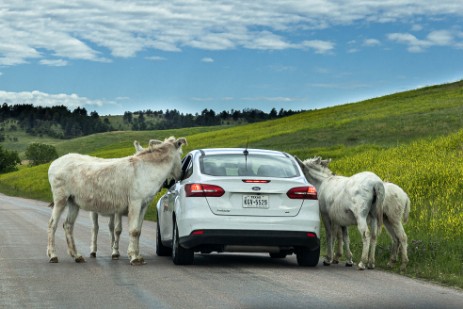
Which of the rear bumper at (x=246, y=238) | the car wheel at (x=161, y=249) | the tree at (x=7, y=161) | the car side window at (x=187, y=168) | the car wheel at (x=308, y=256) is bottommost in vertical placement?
the tree at (x=7, y=161)

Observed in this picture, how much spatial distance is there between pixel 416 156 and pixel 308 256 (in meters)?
21.1

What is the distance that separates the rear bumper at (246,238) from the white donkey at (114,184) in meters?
1.23

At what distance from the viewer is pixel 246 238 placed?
12.8m

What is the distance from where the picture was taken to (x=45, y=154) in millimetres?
161125

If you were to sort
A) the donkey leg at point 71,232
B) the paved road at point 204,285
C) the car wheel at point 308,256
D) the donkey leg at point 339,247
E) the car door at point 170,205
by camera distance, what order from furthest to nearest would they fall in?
1. the donkey leg at point 339,247
2. the car door at point 170,205
3. the donkey leg at point 71,232
4. the car wheel at point 308,256
5. the paved road at point 204,285

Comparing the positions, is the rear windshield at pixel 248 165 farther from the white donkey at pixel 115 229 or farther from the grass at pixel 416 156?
the grass at pixel 416 156

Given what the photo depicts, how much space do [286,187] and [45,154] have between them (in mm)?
152105

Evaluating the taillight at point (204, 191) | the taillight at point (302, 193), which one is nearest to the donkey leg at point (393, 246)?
the taillight at point (302, 193)

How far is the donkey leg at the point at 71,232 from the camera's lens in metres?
14.1

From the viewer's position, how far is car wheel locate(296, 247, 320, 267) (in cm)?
1364

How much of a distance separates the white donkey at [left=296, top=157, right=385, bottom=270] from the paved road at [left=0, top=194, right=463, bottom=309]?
0.47 m

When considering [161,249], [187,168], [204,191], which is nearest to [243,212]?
[204,191]

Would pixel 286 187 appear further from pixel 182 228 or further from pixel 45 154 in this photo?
pixel 45 154

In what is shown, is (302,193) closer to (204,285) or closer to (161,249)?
(204,285)
